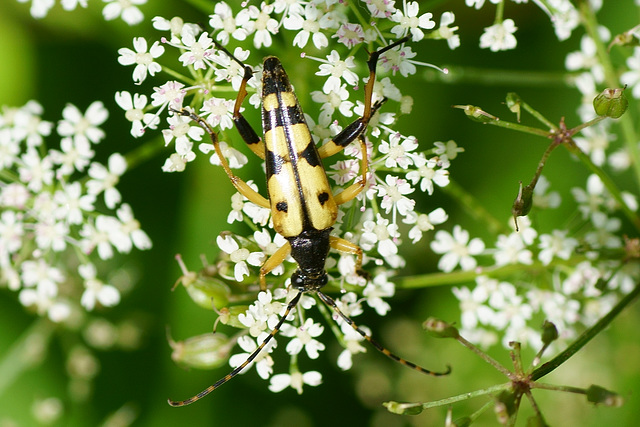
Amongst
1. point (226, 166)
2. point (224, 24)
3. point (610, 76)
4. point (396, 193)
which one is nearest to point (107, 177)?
point (226, 166)

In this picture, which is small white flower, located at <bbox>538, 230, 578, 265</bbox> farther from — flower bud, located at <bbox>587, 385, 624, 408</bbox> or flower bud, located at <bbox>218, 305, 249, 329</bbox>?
flower bud, located at <bbox>218, 305, 249, 329</bbox>

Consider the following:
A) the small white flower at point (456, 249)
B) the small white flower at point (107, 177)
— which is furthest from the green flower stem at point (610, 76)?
the small white flower at point (107, 177)

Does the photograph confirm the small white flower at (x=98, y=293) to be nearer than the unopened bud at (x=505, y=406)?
No

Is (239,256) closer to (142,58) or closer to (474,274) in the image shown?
(142,58)

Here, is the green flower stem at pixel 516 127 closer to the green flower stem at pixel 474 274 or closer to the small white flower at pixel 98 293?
the green flower stem at pixel 474 274

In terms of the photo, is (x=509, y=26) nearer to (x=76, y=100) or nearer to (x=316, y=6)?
(x=316, y=6)

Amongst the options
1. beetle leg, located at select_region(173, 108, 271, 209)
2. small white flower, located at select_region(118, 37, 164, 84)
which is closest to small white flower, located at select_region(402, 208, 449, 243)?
beetle leg, located at select_region(173, 108, 271, 209)

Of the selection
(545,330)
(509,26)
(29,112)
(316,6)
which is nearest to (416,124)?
(509,26)
